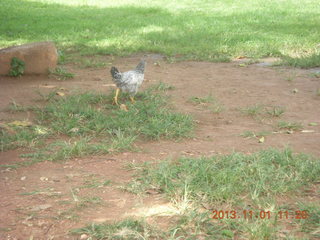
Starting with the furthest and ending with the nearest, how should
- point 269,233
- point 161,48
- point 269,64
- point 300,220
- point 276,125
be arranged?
point 161,48, point 269,64, point 276,125, point 300,220, point 269,233

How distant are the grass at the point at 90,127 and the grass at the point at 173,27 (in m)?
3.35

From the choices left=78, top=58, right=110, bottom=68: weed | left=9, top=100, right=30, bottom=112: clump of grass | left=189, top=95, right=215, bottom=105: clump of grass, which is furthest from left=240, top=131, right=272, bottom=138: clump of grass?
left=78, top=58, right=110, bottom=68: weed

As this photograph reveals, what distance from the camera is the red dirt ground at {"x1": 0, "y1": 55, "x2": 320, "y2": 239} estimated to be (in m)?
2.96

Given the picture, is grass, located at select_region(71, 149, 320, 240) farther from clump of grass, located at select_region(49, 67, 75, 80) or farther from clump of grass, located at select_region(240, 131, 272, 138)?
clump of grass, located at select_region(49, 67, 75, 80)

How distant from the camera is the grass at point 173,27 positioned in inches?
351

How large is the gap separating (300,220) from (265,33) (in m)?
8.10

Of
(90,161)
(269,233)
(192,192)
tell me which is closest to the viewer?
(269,233)

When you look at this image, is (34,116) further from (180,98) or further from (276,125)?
(276,125)

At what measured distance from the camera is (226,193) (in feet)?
10.2

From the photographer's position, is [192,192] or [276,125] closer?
[192,192]

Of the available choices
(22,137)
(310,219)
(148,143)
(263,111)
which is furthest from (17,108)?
(310,219)

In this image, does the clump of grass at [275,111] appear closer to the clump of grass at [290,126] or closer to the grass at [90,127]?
the clump of grass at [290,126]

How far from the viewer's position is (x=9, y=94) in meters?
6.09

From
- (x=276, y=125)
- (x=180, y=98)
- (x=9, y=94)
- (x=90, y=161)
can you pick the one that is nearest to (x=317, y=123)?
(x=276, y=125)
